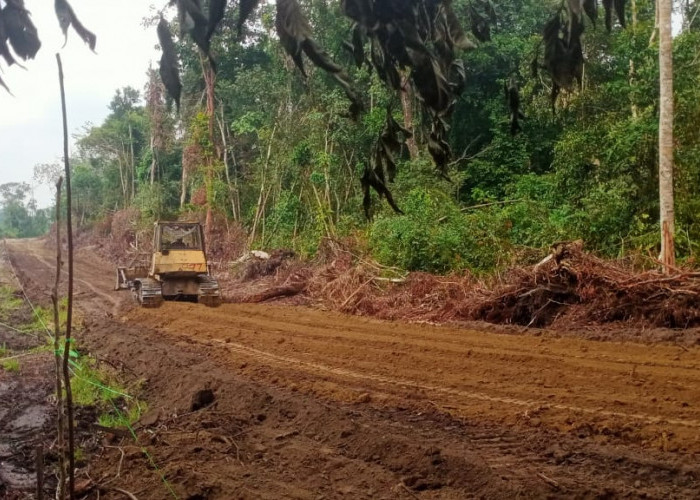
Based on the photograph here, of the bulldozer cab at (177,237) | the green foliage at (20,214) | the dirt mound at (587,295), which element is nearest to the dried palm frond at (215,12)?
the dirt mound at (587,295)

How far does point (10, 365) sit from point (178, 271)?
582 cm

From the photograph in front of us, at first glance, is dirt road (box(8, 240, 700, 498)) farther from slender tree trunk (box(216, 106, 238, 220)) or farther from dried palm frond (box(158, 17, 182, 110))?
slender tree trunk (box(216, 106, 238, 220))

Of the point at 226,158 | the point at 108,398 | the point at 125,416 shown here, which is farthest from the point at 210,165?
the point at 125,416

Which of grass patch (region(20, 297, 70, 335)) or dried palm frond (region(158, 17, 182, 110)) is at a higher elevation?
dried palm frond (region(158, 17, 182, 110))

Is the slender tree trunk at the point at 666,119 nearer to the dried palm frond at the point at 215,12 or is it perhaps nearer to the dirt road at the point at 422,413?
the dirt road at the point at 422,413

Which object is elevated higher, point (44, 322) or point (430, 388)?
point (430, 388)

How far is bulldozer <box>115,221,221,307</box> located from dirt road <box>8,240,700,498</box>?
4.07 metres

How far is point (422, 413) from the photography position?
6.77m

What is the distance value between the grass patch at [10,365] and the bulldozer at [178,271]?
485 centimetres

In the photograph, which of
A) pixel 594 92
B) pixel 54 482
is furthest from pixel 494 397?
pixel 594 92

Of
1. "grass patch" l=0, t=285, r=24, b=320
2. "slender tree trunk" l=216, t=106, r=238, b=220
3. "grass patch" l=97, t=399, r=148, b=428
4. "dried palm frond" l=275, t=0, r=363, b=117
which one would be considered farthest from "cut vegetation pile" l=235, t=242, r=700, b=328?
"slender tree trunk" l=216, t=106, r=238, b=220

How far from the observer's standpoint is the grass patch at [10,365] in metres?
10.5

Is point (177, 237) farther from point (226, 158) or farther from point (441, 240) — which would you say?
point (226, 158)

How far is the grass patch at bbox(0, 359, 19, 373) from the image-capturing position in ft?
34.6
